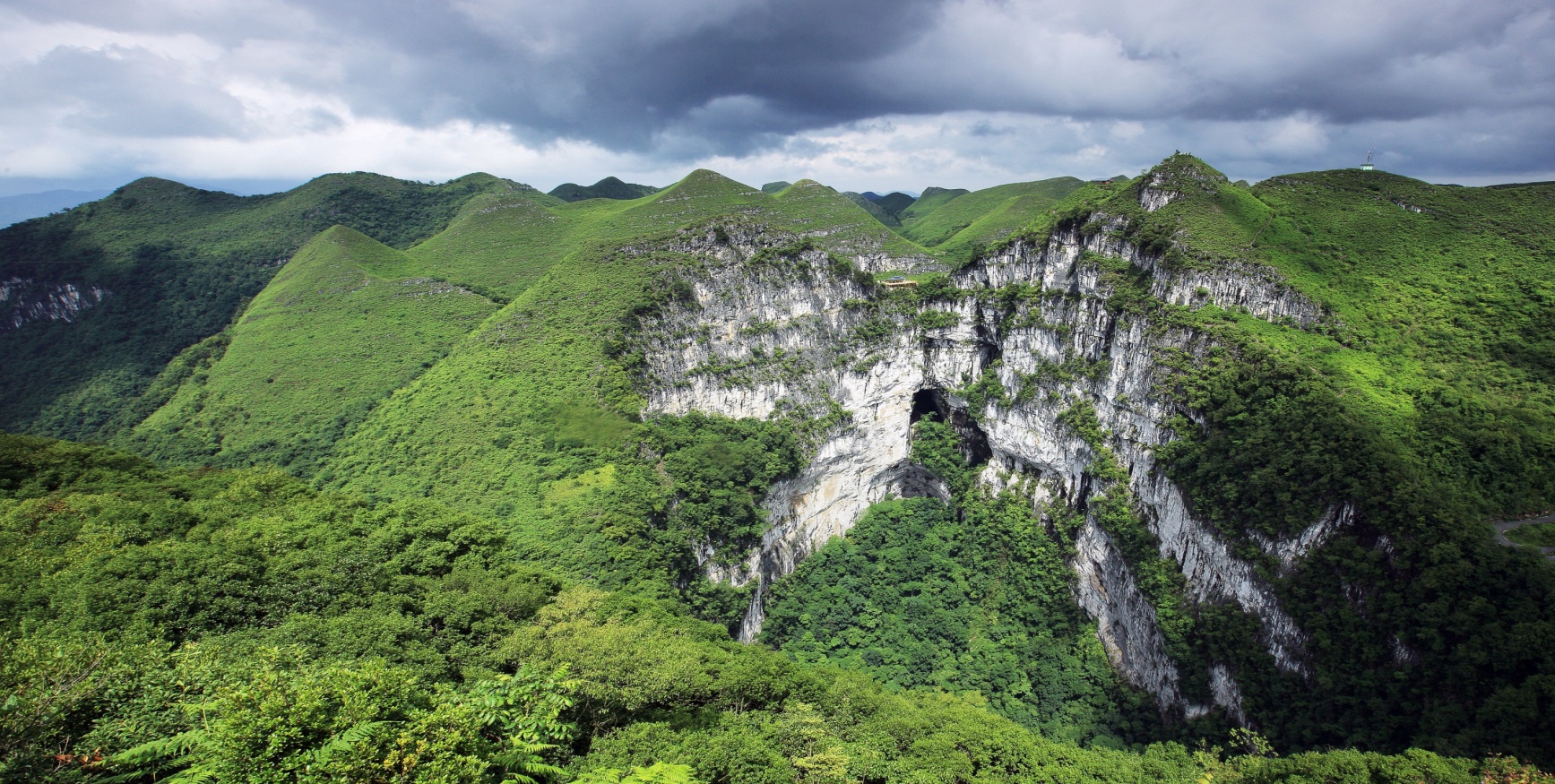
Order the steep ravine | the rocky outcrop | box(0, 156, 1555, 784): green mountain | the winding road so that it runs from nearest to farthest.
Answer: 1. box(0, 156, 1555, 784): green mountain
2. the winding road
3. the steep ravine
4. the rocky outcrop

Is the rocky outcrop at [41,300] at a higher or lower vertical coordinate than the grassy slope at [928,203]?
lower

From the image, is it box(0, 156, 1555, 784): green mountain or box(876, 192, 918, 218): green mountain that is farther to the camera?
box(876, 192, 918, 218): green mountain

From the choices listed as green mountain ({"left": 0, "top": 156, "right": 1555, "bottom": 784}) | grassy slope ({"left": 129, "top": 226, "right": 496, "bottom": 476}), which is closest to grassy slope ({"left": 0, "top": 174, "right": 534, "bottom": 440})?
green mountain ({"left": 0, "top": 156, "right": 1555, "bottom": 784})

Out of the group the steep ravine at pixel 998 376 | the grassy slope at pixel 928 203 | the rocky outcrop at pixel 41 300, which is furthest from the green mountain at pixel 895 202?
the rocky outcrop at pixel 41 300

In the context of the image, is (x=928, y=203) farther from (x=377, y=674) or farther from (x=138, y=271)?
(x=377, y=674)

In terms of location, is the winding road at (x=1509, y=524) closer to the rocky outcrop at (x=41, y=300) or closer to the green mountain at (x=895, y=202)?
the rocky outcrop at (x=41, y=300)

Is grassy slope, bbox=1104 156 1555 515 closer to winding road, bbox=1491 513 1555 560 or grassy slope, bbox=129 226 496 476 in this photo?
winding road, bbox=1491 513 1555 560

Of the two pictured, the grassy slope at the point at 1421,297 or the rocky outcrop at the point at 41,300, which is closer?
the grassy slope at the point at 1421,297
